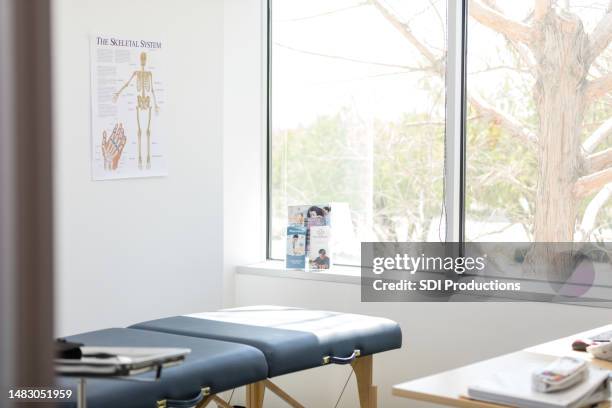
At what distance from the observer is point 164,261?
3.92 meters

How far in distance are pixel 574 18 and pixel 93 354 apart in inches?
100

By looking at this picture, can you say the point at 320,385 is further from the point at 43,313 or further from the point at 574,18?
the point at 43,313

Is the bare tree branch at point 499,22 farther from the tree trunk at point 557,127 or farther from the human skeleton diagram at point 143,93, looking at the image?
the human skeleton diagram at point 143,93

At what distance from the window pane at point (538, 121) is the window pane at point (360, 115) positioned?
0.22m

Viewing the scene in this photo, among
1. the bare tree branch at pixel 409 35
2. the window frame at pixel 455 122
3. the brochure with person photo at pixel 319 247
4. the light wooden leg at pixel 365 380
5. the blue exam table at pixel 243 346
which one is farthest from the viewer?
the brochure with person photo at pixel 319 247

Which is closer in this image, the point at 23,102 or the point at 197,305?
the point at 23,102

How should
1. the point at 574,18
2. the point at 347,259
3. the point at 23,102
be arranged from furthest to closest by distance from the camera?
the point at 347,259 → the point at 574,18 → the point at 23,102

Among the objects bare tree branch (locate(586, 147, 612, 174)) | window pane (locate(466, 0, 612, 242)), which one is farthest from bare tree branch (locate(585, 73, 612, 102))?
bare tree branch (locate(586, 147, 612, 174))

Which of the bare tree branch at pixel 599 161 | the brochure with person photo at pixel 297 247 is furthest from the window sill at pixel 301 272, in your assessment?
→ the bare tree branch at pixel 599 161

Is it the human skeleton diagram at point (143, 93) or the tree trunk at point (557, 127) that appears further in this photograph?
the human skeleton diagram at point (143, 93)

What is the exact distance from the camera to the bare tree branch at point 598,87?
332 centimetres

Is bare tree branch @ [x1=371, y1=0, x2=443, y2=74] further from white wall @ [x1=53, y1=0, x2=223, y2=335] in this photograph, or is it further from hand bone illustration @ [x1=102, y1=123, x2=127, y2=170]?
hand bone illustration @ [x1=102, y1=123, x2=127, y2=170]

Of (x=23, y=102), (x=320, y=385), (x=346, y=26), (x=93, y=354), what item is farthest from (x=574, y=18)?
(x=23, y=102)

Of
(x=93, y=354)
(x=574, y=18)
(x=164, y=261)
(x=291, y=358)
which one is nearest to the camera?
(x=93, y=354)
